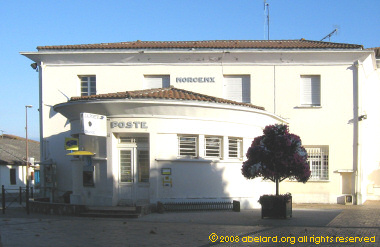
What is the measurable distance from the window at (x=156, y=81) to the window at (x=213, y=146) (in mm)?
6803

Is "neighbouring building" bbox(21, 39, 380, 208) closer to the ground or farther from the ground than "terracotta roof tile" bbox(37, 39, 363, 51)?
closer to the ground

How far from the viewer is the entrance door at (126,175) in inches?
652

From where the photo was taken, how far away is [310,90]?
23.0 metres

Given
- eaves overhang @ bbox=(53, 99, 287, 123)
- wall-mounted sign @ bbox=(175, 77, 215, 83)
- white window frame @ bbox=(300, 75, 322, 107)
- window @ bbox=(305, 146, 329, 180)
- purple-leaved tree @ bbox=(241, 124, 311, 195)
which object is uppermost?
wall-mounted sign @ bbox=(175, 77, 215, 83)

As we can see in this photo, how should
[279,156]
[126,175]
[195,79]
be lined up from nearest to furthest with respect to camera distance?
→ [279,156], [126,175], [195,79]

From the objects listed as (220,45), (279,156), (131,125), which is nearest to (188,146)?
(131,125)

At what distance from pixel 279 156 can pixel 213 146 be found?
373 cm

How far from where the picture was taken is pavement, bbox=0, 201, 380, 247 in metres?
10.3

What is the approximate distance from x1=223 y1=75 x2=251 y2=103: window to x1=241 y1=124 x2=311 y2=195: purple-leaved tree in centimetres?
864

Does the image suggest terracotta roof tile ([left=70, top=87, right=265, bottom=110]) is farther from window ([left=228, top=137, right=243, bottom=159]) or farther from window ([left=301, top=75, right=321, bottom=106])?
window ([left=301, top=75, right=321, bottom=106])

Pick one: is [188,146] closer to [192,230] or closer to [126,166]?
[126,166]

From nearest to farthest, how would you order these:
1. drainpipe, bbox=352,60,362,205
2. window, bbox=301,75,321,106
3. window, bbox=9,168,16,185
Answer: drainpipe, bbox=352,60,362,205, window, bbox=301,75,321,106, window, bbox=9,168,16,185

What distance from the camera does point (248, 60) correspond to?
75.8ft

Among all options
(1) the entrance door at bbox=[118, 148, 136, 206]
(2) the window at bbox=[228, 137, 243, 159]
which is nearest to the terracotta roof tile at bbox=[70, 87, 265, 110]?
(2) the window at bbox=[228, 137, 243, 159]
